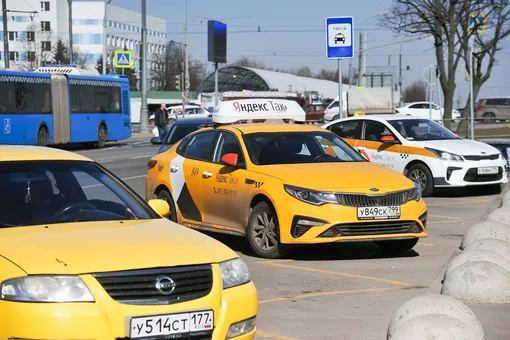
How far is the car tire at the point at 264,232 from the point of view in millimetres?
10227

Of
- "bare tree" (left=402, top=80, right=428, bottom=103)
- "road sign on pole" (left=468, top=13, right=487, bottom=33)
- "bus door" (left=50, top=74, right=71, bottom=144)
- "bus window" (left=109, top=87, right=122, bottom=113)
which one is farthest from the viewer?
"bare tree" (left=402, top=80, right=428, bottom=103)

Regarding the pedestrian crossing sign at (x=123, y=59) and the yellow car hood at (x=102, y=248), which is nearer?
the yellow car hood at (x=102, y=248)

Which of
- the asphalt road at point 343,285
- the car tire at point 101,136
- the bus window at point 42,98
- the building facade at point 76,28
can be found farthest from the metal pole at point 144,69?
the building facade at point 76,28

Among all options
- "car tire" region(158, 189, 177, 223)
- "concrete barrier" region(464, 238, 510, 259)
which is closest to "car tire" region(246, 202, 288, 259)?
"car tire" region(158, 189, 177, 223)

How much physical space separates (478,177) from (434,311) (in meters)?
11.6

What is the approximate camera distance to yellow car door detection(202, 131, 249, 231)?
10773 millimetres

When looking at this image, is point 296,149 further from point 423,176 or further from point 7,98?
point 7,98

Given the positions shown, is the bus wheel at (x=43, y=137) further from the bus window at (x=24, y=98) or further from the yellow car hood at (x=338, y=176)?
the yellow car hood at (x=338, y=176)

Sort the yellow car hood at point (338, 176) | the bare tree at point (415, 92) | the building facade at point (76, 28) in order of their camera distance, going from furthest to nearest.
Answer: the bare tree at point (415, 92), the building facade at point (76, 28), the yellow car hood at point (338, 176)

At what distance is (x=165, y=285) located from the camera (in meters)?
5.22

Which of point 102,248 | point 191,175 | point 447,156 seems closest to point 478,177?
point 447,156

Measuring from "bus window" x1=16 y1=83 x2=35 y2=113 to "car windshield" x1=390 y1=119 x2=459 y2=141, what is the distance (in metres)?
18.5

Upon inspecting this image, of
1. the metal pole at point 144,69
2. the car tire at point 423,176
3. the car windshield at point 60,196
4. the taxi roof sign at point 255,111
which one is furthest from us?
the metal pole at point 144,69

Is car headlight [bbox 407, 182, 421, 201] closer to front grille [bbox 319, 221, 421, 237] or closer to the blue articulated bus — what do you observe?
front grille [bbox 319, 221, 421, 237]
